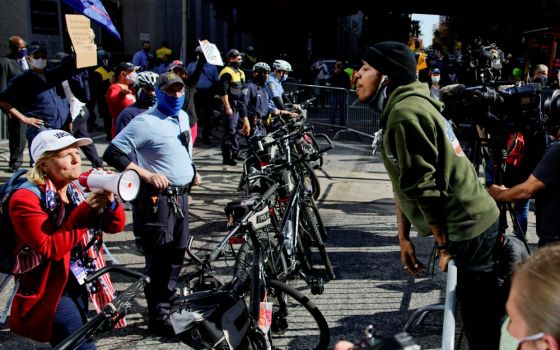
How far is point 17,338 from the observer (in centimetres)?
417

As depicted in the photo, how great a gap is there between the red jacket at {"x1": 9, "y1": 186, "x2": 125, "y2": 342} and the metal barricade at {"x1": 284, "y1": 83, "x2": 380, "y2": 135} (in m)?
10.7

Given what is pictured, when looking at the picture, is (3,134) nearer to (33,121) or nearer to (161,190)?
(33,121)

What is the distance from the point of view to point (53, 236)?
2734 mm

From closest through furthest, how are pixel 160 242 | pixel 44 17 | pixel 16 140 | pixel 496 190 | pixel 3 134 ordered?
pixel 496 190 < pixel 160 242 < pixel 16 140 < pixel 3 134 < pixel 44 17

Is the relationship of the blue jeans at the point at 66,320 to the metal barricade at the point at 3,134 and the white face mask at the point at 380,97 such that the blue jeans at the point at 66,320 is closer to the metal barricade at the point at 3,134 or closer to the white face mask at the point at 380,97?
the white face mask at the point at 380,97

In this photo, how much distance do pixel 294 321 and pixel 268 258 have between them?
23.8 inches

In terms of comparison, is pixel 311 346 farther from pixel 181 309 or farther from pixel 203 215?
pixel 203 215

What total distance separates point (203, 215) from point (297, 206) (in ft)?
8.73

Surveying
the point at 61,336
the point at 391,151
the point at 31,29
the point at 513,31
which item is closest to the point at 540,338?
the point at 391,151

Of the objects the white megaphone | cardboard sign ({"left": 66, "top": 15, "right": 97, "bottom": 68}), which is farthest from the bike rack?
cardboard sign ({"left": 66, "top": 15, "right": 97, "bottom": 68})

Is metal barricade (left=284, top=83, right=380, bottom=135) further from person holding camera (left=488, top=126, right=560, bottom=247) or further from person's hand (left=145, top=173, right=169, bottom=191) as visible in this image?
person holding camera (left=488, top=126, right=560, bottom=247)

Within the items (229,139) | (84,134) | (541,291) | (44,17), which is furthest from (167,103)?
(44,17)

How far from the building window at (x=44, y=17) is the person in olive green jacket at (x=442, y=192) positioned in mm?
20580

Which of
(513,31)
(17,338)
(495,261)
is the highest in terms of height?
(513,31)
